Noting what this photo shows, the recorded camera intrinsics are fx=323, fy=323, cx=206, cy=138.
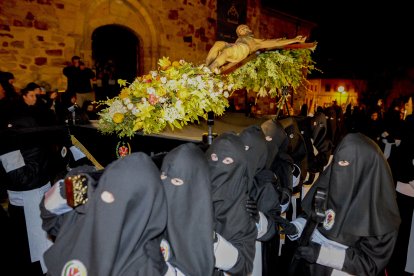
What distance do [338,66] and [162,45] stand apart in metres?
17.1

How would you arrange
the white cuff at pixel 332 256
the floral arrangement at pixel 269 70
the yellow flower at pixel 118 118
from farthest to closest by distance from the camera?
the floral arrangement at pixel 269 70 < the yellow flower at pixel 118 118 < the white cuff at pixel 332 256

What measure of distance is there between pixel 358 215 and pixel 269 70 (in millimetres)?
2479

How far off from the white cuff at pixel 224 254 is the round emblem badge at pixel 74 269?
99cm

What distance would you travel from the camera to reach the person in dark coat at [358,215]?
2484 mm

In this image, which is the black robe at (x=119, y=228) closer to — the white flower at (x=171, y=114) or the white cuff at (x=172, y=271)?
the white cuff at (x=172, y=271)

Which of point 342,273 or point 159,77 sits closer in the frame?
point 342,273

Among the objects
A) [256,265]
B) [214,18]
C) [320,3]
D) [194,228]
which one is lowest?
[256,265]

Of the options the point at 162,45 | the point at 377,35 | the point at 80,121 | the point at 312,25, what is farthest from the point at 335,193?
the point at 377,35

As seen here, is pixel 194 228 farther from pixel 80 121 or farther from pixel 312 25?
pixel 312 25

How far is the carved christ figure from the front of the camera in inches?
163

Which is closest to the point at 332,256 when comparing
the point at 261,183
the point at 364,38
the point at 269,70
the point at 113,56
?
the point at 261,183

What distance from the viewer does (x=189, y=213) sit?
219 centimetres

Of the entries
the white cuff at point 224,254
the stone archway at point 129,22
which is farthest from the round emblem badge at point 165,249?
the stone archway at point 129,22

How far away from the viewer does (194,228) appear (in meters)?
2.17
